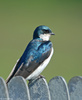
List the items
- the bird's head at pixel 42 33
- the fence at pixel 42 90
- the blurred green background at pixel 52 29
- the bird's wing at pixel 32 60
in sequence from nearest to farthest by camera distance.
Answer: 1. the fence at pixel 42 90
2. the bird's wing at pixel 32 60
3. the bird's head at pixel 42 33
4. the blurred green background at pixel 52 29

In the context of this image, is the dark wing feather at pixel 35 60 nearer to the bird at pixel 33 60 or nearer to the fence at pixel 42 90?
the bird at pixel 33 60

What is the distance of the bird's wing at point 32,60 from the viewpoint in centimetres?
361

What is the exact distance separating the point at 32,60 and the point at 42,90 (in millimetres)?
927

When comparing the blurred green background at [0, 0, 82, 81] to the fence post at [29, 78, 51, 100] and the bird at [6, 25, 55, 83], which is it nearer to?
the bird at [6, 25, 55, 83]

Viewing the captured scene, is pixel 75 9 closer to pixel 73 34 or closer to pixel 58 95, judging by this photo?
pixel 73 34

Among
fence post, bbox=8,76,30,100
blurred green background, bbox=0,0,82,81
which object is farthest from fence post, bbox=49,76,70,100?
blurred green background, bbox=0,0,82,81

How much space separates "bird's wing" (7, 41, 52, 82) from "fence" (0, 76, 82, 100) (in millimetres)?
629

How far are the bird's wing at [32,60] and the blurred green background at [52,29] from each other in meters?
3.90

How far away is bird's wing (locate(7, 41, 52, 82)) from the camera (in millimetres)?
3613

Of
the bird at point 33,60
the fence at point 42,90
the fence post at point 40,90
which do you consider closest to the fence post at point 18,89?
the fence at point 42,90

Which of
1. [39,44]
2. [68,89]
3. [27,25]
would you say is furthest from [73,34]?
[68,89]

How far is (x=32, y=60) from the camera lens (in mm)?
3773

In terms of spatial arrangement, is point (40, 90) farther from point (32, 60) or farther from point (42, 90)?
point (32, 60)

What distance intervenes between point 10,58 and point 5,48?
2.86 ft
